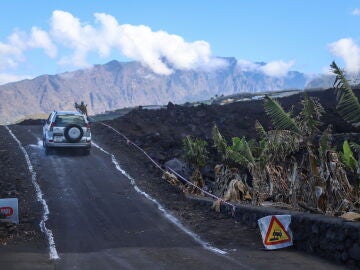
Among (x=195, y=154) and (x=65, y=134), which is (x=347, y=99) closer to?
(x=195, y=154)

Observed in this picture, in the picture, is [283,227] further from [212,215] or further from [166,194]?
[166,194]

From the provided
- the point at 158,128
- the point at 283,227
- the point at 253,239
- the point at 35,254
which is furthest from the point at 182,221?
the point at 158,128

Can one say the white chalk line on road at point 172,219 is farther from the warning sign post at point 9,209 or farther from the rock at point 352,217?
the warning sign post at point 9,209

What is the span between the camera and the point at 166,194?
16297 millimetres

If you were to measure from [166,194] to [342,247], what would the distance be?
7865 mm

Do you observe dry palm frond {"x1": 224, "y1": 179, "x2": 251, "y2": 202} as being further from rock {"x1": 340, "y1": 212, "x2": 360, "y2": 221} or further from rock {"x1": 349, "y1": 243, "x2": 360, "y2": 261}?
rock {"x1": 349, "y1": 243, "x2": 360, "y2": 261}

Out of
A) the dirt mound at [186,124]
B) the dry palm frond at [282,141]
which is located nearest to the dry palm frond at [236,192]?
the dry palm frond at [282,141]

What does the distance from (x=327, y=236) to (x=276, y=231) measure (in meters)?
1.23

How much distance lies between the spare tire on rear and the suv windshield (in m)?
0.54

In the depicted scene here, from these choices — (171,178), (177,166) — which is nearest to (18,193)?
(171,178)

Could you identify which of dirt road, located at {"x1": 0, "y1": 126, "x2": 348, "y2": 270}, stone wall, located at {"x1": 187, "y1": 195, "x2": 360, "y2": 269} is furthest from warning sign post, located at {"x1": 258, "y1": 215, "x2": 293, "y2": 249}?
dirt road, located at {"x1": 0, "y1": 126, "x2": 348, "y2": 270}

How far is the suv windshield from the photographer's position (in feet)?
72.1

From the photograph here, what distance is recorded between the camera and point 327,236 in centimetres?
962

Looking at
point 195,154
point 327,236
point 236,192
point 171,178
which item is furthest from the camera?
point 195,154
